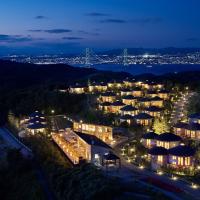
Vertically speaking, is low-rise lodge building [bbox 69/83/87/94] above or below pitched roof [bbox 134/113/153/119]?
above

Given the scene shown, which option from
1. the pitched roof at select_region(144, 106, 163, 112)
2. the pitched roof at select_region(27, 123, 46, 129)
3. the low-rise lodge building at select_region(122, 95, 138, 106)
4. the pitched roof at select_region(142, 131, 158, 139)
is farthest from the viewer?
the low-rise lodge building at select_region(122, 95, 138, 106)

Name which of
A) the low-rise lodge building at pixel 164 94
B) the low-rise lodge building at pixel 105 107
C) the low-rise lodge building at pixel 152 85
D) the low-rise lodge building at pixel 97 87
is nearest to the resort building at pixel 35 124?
the low-rise lodge building at pixel 105 107

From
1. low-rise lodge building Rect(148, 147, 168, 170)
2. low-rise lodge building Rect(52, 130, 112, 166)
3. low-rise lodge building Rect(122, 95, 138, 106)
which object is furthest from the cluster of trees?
low-rise lodge building Rect(122, 95, 138, 106)

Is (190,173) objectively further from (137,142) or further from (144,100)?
(144,100)

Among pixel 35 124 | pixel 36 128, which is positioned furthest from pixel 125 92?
pixel 36 128

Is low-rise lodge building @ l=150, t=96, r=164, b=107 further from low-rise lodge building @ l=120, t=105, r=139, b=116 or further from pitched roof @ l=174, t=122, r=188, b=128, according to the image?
pitched roof @ l=174, t=122, r=188, b=128

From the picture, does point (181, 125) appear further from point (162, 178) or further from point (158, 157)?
point (162, 178)
